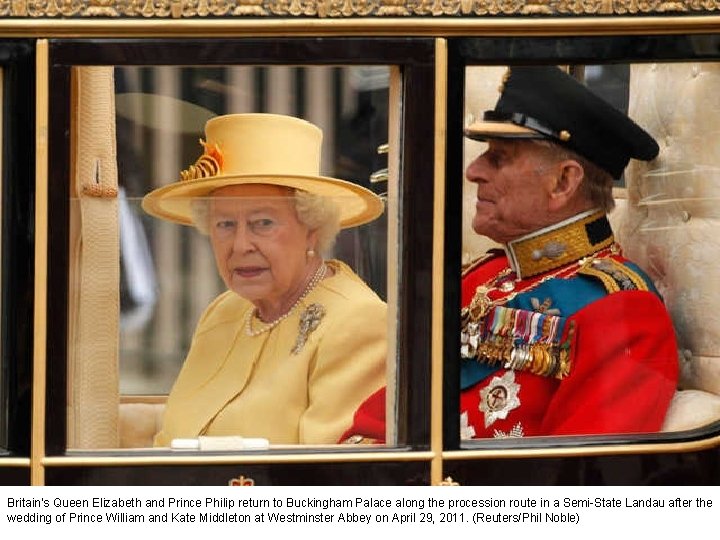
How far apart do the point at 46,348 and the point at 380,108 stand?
939mm

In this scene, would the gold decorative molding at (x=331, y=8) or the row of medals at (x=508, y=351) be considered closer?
the gold decorative molding at (x=331, y=8)

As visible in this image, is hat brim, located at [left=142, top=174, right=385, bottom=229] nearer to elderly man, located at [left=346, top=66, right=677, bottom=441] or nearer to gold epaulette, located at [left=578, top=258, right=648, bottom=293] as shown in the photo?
elderly man, located at [left=346, top=66, right=677, bottom=441]

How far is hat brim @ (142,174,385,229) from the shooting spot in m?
3.20

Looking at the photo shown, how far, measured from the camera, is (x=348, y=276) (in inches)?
128

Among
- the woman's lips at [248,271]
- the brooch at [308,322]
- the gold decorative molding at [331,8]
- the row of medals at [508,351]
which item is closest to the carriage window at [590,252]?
the row of medals at [508,351]

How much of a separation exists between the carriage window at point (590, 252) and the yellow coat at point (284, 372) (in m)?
0.26

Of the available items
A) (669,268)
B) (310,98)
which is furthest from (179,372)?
(669,268)

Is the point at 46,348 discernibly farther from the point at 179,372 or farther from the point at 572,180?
the point at 572,180

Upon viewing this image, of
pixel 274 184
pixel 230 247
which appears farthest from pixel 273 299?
pixel 274 184

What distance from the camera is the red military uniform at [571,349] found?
3377mm

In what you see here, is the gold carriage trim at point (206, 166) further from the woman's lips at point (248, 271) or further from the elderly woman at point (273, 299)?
the woman's lips at point (248, 271)

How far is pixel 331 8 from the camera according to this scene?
123 inches

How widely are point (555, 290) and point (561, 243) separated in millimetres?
122
